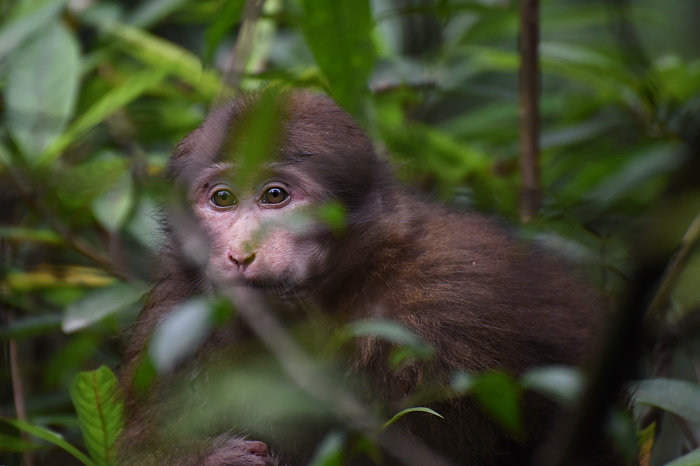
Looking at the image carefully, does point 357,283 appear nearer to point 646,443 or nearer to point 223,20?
point 646,443

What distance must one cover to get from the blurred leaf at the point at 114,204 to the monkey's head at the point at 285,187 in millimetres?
298

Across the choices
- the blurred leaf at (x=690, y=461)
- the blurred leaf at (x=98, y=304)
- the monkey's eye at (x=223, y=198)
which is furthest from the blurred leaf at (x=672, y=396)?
the blurred leaf at (x=98, y=304)

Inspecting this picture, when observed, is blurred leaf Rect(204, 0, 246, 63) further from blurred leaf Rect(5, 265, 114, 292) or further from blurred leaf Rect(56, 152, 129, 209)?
blurred leaf Rect(5, 265, 114, 292)

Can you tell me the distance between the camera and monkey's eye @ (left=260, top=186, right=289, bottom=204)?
332 cm

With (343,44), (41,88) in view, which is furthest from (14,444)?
(41,88)

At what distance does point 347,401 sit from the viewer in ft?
6.06

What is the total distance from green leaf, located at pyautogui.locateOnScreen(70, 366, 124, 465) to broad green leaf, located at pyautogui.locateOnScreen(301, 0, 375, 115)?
95 centimetres

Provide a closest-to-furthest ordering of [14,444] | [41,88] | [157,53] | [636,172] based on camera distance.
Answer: [14,444]
[636,172]
[41,88]
[157,53]

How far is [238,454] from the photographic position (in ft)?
9.54

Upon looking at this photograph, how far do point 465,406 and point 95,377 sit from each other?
115 centimetres

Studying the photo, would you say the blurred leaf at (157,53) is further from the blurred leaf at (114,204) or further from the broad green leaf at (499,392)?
the broad green leaf at (499,392)

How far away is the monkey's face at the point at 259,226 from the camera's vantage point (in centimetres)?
289

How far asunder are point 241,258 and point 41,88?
5.46 ft

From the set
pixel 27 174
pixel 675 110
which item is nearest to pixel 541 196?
pixel 675 110
